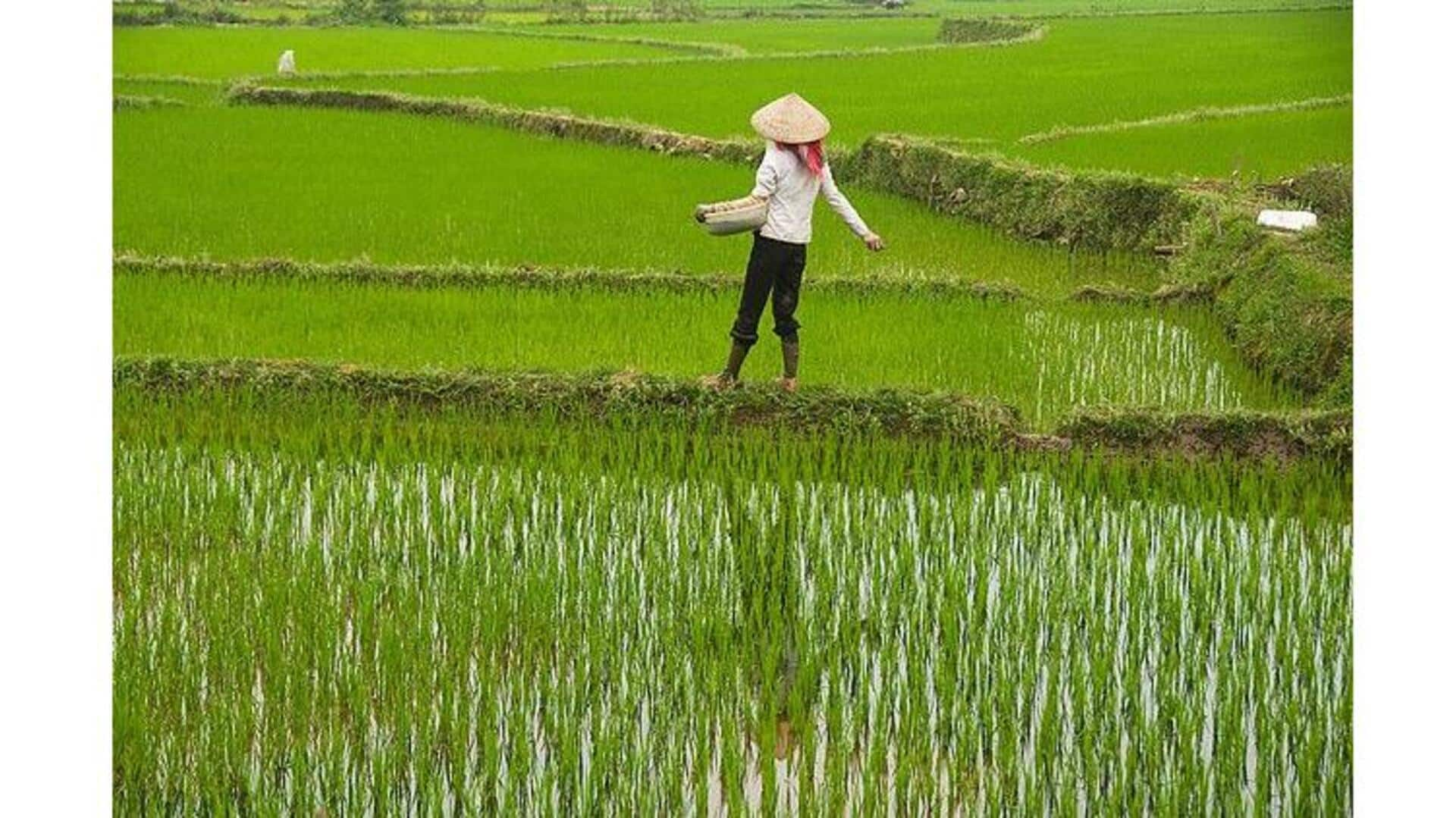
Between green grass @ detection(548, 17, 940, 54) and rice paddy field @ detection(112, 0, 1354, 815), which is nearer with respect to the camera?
rice paddy field @ detection(112, 0, 1354, 815)

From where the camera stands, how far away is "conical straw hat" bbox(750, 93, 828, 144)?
4.93 meters

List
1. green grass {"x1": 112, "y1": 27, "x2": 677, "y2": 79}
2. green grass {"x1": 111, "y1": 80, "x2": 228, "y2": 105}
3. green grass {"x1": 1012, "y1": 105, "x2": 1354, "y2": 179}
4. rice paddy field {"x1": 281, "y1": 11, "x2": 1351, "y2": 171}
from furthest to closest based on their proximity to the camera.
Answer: green grass {"x1": 111, "y1": 80, "x2": 228, "y2": 105}
green grass {"x1": 112, "y1": 27, "x2": 677, "y2": 79}
rice paddy field {"x1": 281, "y1": 11, "x2": 1351, "y2": 171}
green grass {"x1": 1012, "y1": 105, "x2": 1354, "y2": 179}

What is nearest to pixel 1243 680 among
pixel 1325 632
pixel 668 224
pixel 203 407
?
pixel 1325 632

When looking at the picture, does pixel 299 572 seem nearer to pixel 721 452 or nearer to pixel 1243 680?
pixel 721 452

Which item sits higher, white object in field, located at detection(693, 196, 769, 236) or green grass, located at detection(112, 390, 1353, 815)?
white object in field, located at detection(693, 196, 769, 236)

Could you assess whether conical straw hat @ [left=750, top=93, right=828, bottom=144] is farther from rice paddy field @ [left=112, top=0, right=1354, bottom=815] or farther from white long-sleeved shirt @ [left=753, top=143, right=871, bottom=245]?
rice paddy field @ [left=112, top=0, right=1354, bottom=815]

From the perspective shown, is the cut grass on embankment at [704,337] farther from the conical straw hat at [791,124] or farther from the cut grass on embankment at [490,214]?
the conical straw hat at [791,124]

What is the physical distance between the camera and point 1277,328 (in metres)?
5.71

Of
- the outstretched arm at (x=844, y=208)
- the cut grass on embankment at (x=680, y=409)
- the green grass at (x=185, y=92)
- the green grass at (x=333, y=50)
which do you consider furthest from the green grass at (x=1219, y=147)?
the green grass at (x=185, y=92)

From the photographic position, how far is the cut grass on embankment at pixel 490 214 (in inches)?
268

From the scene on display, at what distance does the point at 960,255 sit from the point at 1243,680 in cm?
321

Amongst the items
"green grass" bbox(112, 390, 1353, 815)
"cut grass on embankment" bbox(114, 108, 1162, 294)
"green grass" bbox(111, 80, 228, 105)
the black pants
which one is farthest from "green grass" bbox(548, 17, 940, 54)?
"green grass" bbox(112, 390, 1353, 815)

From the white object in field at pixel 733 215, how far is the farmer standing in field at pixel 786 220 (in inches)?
1.0

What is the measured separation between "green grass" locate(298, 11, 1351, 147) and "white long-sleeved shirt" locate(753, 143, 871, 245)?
8.08 ft
